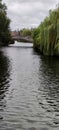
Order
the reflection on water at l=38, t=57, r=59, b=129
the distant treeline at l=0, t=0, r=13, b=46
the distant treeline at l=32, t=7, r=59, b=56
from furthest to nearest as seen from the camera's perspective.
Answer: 1. the distant treeline at l=0, t=0, r=13, b=46
2. the distant treeline at l=32, t=7, r=59, b=56
3. the reflection on water at l=38, t=57, r=59, b=129

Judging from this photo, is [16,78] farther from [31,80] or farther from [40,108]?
[40,108]

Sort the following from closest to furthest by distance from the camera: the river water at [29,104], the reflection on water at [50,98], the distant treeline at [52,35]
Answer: the river water at [29,104], the reflection on water at [50,98], the distant treeline at [52,35]

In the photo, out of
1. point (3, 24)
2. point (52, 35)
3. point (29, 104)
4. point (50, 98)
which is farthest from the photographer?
point (3, 24)

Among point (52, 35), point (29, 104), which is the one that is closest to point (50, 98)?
point (29, 104)

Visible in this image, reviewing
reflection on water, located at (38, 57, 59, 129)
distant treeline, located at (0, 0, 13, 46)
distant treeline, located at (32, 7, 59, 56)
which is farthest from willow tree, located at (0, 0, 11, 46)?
reflection on water, located at (38, 57, 59, 129)

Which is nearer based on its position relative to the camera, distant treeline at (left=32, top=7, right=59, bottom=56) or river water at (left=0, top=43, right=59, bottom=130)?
river water at (left=0, top=43, right=59, bottom=130)

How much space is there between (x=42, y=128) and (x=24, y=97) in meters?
7.18

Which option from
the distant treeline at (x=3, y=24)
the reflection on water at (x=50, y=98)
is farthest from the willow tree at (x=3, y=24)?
the reflection on water at (x=50, y=98)

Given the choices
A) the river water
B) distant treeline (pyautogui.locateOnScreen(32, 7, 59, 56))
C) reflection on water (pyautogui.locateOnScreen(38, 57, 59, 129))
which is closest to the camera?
the river water

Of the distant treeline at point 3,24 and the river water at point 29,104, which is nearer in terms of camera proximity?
the river water at point 29,104

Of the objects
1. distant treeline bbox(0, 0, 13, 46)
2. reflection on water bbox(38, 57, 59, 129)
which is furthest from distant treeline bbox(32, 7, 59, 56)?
distant treeline bbox(0, 0, 13, 46)

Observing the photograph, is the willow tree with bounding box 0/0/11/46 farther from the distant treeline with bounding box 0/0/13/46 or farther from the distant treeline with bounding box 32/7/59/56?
the distant treeline with bounding box 32/7/59/56

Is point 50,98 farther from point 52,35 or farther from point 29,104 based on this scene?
point 52,35

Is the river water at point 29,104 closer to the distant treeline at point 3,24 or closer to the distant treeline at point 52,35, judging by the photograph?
the distant treeline at point 52,35
